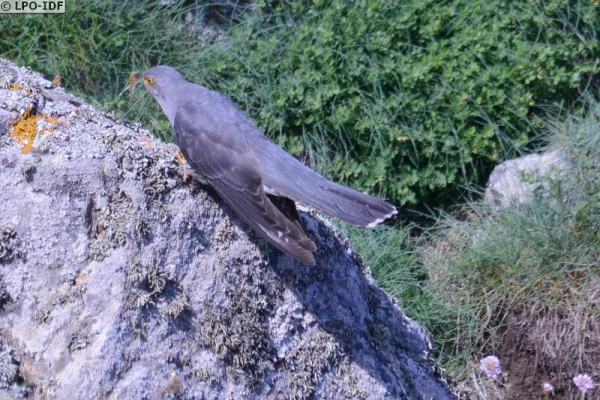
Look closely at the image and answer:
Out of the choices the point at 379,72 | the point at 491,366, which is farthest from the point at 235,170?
the point at 379,72

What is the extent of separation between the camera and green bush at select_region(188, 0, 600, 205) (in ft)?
17.5

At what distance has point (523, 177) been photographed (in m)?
5.04

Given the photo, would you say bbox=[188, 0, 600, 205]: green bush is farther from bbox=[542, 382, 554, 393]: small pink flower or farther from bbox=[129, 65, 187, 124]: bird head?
bbox=[542, 382, 554, 393]: small pink flower

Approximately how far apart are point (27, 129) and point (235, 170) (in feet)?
3.04

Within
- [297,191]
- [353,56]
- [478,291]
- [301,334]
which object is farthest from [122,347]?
[353,56]

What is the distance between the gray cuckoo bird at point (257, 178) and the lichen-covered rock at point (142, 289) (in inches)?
4.5

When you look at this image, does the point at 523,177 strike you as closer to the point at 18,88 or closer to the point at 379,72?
the point at 379,72

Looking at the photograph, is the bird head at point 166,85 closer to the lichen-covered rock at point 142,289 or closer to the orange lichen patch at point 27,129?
the lichen-covered rock at point 142,289

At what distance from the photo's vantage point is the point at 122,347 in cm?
259

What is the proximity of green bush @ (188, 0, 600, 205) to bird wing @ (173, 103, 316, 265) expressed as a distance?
168 cm

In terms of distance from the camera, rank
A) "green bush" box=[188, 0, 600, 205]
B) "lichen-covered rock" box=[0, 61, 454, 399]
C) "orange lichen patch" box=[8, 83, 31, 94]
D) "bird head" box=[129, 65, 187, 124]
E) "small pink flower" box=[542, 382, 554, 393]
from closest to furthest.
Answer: "lichen-covered rock" box=[0, 61, 454, 399] → "orange lichen patch" box=[8, 83, 31, 94] → "bird head" box=[129, 65, 187, 124] → "small pink flower" box=[542, 382, 554, 393] → "green bush" box=[188, 0, 600, 205]

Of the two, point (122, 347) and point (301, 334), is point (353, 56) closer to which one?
point (301, 334)

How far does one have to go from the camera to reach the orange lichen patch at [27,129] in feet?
9.47

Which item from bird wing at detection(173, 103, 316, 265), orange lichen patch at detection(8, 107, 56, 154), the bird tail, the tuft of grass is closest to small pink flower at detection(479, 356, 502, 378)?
the tuft of grass
